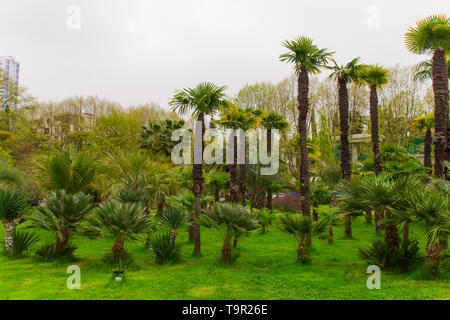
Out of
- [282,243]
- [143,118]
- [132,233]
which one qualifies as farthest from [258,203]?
[143,118]

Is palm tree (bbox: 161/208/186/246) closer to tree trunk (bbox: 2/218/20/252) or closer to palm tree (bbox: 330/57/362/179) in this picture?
tree trunk (bbox: 2/218/20/252)

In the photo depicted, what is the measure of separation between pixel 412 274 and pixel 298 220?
3406 mm

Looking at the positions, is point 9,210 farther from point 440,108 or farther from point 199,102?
point 440,108

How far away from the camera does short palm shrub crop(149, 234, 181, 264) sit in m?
10.6

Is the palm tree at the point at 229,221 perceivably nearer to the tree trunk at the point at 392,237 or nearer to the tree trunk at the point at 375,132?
the tree trunk at the point at 392,237

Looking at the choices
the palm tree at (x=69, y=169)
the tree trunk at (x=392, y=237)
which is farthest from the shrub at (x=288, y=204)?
the palm tree at (x=69, y=169)

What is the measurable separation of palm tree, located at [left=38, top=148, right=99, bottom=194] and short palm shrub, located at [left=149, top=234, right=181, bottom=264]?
157 inches

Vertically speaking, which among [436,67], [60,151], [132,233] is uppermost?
[436,67]

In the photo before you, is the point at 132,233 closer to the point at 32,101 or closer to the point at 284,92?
the point at 284,92

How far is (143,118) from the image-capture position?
4388 cm

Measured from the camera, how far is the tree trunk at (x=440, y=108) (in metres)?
11.7

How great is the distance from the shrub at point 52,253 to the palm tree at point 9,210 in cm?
155

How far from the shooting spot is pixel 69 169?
40.1 feet

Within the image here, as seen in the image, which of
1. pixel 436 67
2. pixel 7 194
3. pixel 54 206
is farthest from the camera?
pixel 436 67
